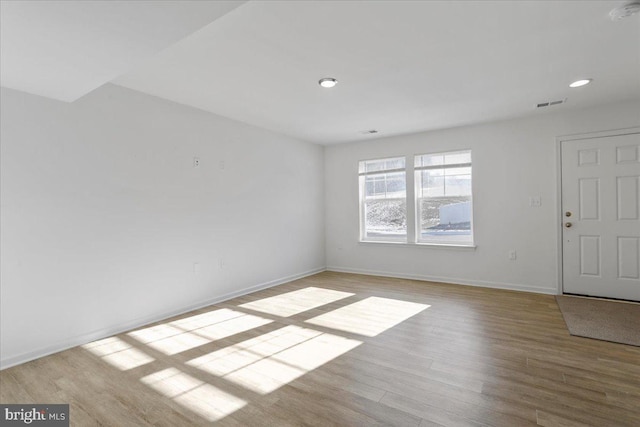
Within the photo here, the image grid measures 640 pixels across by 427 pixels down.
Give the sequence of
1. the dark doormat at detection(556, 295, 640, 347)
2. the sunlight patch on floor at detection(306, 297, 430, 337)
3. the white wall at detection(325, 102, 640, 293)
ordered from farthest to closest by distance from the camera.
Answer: the white wall at detection(325, 102, 640, 293) < the sunlight patch on floor at detection(306, 297, 430, 337) < the dark doormat at detection(556, 295, 640, 347)

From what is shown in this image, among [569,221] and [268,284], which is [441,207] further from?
[268,284]

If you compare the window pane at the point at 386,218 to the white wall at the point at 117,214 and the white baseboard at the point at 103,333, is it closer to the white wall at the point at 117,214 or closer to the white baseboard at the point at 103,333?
the white wall at the point at 117,214

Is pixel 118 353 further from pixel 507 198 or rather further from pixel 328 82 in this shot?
pixel 507 198

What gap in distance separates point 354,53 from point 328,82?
23.3 inches

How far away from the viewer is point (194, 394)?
2078 millimetres

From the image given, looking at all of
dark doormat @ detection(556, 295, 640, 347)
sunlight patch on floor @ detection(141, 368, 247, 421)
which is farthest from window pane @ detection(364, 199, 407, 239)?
sunlight patch on floor @ detection(141, 368, 247, 421)

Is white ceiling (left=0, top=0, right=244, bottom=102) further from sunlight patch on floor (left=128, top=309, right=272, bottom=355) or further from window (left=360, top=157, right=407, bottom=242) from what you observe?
window (left=360, top=157, right=407, bottom=242)

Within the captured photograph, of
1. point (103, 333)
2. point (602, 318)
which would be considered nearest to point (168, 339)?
point (103, 333)

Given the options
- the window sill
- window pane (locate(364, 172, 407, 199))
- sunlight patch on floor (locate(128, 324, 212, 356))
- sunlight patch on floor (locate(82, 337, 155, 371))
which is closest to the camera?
sunlight patch on floor (locate(82, 337, 155, 371))

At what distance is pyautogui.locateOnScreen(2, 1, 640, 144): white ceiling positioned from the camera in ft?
6.23

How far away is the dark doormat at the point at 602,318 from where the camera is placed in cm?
293

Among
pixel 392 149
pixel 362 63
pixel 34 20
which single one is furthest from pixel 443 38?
pixel 392 149

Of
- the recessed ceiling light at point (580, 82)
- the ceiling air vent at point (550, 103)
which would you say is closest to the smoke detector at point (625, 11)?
the recessed ceiling light at point (580, 82)

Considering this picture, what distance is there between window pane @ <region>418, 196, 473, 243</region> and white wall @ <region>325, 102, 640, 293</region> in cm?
17
